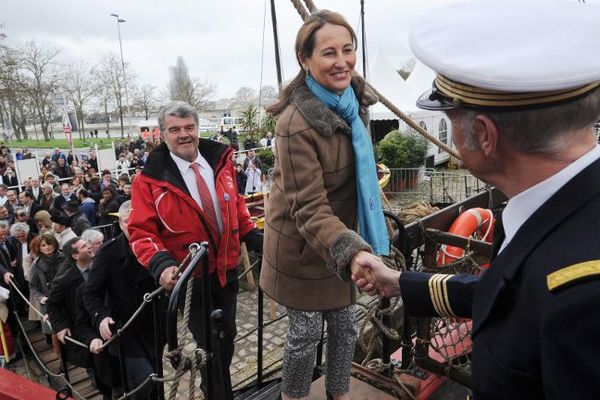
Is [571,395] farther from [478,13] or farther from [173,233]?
[173,233]

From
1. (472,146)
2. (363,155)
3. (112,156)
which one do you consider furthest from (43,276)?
(112,156)

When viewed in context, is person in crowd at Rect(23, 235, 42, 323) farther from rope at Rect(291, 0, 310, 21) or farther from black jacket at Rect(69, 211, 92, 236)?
rope at Rect(291, 0, 310, 21)

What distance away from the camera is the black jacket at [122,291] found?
3049 mm

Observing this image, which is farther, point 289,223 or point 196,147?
point 196,147

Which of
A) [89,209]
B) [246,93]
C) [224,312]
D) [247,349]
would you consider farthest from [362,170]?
[246,93]

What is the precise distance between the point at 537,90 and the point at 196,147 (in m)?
2.18

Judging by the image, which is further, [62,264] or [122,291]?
[62,264]

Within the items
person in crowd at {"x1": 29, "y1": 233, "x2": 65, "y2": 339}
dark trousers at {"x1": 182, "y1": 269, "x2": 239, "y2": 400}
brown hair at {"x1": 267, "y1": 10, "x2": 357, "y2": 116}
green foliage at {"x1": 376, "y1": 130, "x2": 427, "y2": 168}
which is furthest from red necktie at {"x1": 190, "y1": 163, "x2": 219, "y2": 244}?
green foliage at {"x1": 376, "y1": 130, "x2": 427, "y2": 168}

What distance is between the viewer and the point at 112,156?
1588cm

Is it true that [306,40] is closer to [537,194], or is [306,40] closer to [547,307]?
[537,194]

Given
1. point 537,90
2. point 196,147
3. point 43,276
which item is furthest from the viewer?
point 43,276

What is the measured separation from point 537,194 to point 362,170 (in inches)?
40.0

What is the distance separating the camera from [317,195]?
187 cm

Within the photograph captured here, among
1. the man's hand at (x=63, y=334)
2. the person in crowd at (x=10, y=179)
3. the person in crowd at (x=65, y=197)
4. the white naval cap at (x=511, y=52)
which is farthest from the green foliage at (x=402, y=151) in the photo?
the white naval cap at (x=511, y=52)
